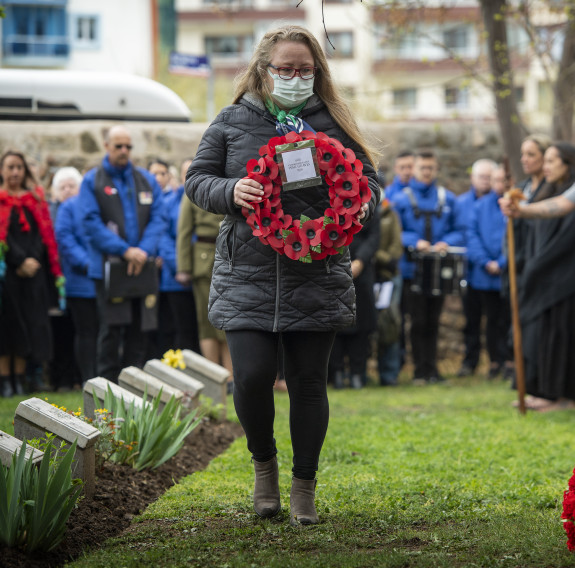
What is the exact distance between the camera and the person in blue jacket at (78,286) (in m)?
9.89

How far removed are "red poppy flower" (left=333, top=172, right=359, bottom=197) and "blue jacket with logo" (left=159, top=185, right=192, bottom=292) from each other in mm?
6164

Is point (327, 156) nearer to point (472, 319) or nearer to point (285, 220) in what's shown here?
point (285, 220)

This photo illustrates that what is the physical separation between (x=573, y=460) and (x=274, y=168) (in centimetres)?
333

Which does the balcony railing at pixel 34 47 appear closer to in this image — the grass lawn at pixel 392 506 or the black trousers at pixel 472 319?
the black trousers at pixel 472 319

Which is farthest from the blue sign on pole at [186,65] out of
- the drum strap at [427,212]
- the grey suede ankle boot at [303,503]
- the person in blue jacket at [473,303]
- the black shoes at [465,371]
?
the grey suede ankle boot at [303,503]

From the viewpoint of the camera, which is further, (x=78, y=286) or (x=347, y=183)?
(x=78, y=286)

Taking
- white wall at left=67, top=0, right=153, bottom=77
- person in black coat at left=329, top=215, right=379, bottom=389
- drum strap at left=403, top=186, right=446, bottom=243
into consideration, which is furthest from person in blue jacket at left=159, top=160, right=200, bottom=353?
white wall at left=67, top=0, right=153, bottom=77

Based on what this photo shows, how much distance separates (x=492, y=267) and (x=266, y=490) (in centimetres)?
746

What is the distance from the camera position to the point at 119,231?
30.7ft

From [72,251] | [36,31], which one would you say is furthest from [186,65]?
[36,31]

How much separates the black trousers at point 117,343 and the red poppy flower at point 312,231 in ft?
16.2

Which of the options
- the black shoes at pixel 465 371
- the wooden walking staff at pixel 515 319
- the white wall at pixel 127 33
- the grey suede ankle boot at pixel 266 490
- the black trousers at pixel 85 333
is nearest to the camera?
the grey suede ankle boot at pixel 266 490

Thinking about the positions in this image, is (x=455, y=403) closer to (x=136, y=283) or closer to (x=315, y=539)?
(x=136, y=283)

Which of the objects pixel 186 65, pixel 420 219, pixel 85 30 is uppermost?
pixel 85 30
